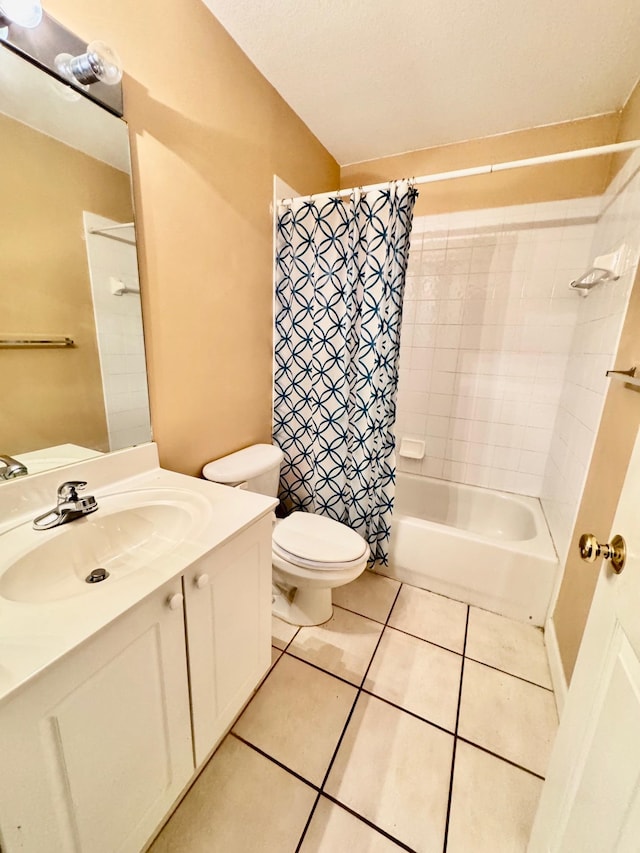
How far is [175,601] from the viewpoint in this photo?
0.74 metres

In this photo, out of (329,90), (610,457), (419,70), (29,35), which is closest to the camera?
(29,35)

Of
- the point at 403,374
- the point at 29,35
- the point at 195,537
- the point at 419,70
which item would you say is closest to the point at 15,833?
the point at 195,537

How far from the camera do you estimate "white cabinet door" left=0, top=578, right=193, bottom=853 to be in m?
0.53

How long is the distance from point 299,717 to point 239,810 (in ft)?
0.95

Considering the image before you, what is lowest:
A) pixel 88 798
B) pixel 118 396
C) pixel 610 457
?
pixel 88 798

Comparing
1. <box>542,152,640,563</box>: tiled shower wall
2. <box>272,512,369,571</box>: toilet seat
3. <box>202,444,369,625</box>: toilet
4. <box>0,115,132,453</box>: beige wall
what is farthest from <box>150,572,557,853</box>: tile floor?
<box>0,115,132,453</box>: beige wall

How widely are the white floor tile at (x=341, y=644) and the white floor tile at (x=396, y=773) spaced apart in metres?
0.15

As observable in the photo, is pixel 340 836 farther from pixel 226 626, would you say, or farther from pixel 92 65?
pixel 92 65

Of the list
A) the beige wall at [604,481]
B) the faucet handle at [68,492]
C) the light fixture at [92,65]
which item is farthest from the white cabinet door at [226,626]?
the light fixture at [92,65]

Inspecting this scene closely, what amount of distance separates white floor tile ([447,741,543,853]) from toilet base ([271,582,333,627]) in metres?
0.66

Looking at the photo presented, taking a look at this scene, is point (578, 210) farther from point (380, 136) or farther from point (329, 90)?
point (329, 90)

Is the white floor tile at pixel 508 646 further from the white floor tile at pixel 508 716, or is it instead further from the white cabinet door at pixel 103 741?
the white cabinet door at pixel 103 741

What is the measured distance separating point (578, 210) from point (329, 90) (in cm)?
137

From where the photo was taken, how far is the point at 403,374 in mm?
2318
